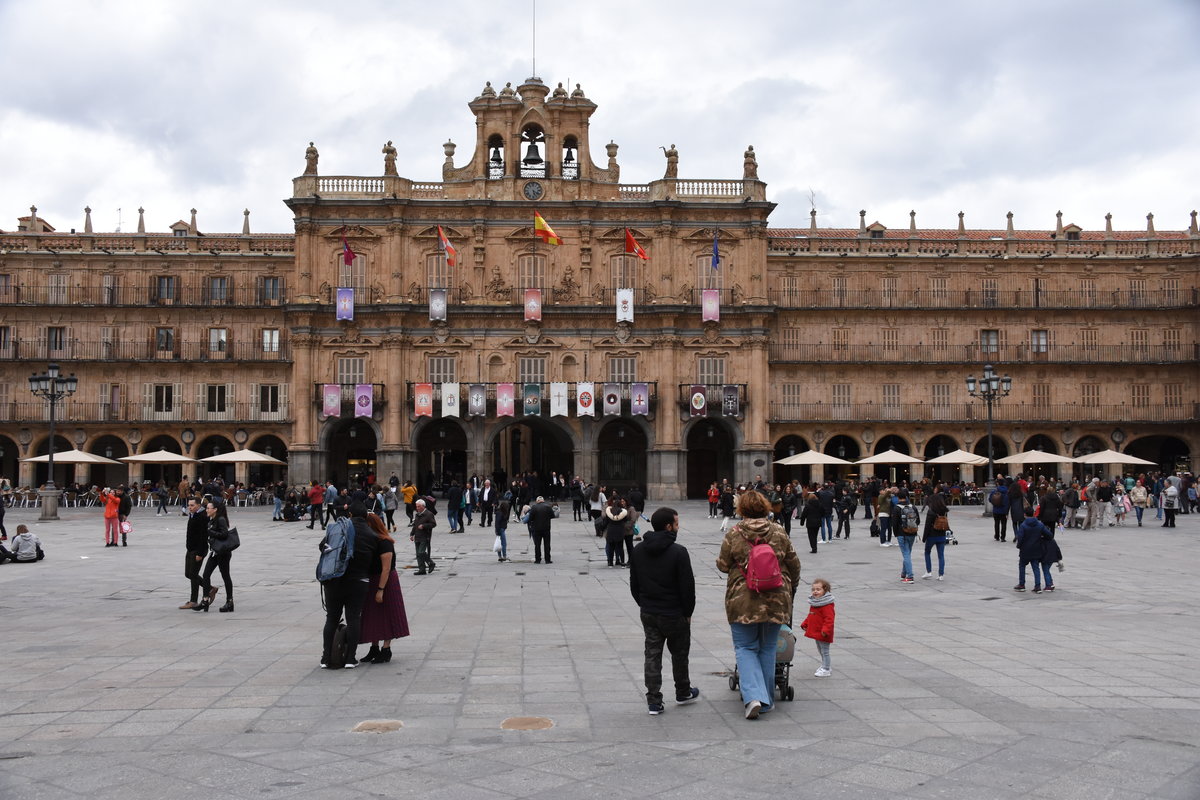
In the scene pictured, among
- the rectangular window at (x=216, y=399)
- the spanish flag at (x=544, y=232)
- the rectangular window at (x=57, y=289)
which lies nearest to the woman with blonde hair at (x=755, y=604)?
the spanish flag at (x=544, y=232)

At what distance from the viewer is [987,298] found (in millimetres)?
51875

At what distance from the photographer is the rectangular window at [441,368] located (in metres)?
48.7

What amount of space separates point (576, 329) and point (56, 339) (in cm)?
2464

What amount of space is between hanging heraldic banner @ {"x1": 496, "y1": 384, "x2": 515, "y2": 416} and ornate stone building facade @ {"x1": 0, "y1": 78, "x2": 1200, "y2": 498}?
2.48 ft

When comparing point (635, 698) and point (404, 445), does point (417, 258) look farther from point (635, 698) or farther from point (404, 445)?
point (635, 698)

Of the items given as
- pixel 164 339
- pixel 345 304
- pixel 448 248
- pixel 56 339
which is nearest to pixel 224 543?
pixel 448 248

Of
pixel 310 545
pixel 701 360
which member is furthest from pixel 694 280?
pixel 310 545

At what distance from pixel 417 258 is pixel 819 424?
20.4 meters

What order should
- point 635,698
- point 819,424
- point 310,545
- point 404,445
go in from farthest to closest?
point 819,424
point 404,445
point 310,545
point 635,698

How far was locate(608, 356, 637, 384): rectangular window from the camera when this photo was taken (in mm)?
48781

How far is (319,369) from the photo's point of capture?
48.4m

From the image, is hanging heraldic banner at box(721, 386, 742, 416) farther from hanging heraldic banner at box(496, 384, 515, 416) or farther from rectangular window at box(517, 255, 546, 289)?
rectangular window at box(517, 255, 546, 289)

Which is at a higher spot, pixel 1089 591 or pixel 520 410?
pixel 520 410

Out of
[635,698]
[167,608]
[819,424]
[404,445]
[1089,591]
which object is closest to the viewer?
[635,698]
